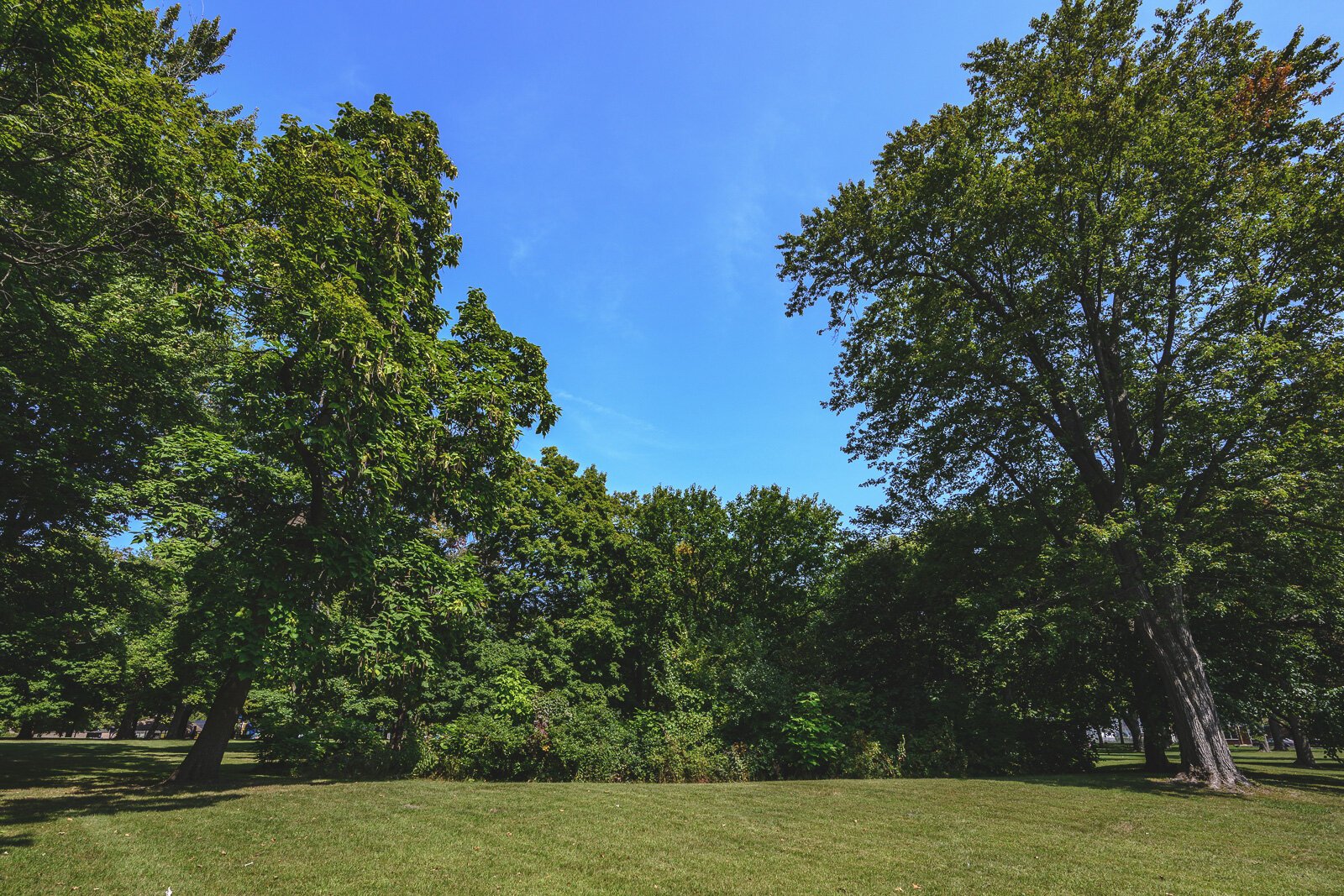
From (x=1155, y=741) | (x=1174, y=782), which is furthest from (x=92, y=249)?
(x=1155, y=741)

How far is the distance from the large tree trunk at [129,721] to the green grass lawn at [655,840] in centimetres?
3512

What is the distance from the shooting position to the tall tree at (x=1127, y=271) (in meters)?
14.3

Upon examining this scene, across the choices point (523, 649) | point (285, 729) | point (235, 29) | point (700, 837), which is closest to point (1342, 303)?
point (700, 837)

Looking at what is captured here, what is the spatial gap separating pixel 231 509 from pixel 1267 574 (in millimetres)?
26036

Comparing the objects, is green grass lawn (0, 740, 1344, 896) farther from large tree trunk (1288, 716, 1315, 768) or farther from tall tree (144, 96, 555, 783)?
large tree trunk (1288, 716, 1315, 768)

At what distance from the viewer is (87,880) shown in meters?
5.98

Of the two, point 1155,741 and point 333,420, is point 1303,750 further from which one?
point 333,420

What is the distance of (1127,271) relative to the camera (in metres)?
16.1

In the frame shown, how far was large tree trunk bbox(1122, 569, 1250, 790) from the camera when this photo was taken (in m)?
14.4

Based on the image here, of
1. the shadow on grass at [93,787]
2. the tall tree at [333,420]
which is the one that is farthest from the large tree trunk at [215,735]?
the shadow on grass at [93,787]

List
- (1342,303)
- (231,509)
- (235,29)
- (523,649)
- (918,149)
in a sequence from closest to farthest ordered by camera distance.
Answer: (231,509) → (1342,303) → (918,149) → (523,649) → (235,29)

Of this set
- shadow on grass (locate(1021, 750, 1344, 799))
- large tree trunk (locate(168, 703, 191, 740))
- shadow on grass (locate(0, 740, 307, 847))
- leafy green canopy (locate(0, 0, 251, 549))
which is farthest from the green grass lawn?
large tree trunk (locate(168, 703, 191, 740))

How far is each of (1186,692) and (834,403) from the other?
13174 millimetres

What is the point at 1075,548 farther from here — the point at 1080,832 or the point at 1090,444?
the point at 1080,832
